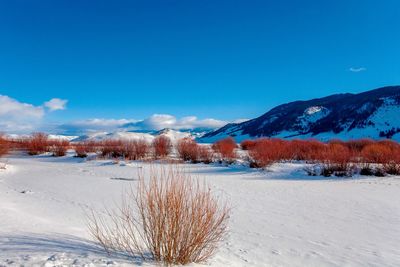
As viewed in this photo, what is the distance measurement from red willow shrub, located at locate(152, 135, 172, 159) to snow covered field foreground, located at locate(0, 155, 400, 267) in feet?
30.8

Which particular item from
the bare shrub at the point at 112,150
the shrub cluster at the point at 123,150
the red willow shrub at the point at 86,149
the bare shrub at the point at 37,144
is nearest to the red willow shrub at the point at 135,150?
the shrub cluster at the point at 123,150

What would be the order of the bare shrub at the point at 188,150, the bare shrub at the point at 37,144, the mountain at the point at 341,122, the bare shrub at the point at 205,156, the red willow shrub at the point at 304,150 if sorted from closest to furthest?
the red willow shrub at the point at 304,150 < the bare shrub at the point at 205,156 < the bare shrub at the point at 188,150 < the bare shrub at the point at 37,144 < the mountain at the point at 341,122

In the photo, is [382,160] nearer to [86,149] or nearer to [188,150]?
[188,150]

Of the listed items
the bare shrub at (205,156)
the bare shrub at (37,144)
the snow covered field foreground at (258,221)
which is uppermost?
the bare shrub at (37,144)

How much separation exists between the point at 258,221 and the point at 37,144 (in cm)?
2616

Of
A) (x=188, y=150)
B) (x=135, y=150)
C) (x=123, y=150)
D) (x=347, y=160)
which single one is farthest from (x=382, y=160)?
(x=123, y=150)

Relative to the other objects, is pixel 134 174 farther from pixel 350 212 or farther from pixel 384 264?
pixel 384 264

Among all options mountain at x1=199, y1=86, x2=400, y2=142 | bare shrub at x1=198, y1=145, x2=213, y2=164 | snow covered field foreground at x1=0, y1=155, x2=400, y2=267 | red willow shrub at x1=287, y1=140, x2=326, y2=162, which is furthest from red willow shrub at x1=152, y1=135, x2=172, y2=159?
mountain at x1=199, y1=86, x2=400, y2=142

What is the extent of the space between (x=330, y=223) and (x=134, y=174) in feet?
33.0

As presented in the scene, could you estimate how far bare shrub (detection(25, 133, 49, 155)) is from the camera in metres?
28.8

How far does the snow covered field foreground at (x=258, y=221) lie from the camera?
472 centimetres

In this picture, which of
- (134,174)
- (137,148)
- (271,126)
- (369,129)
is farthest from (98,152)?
(271,126)

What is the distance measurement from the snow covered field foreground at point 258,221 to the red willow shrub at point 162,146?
938cm

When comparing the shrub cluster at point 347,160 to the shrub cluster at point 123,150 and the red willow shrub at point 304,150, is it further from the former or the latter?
the shrub cluster at point 123,150
